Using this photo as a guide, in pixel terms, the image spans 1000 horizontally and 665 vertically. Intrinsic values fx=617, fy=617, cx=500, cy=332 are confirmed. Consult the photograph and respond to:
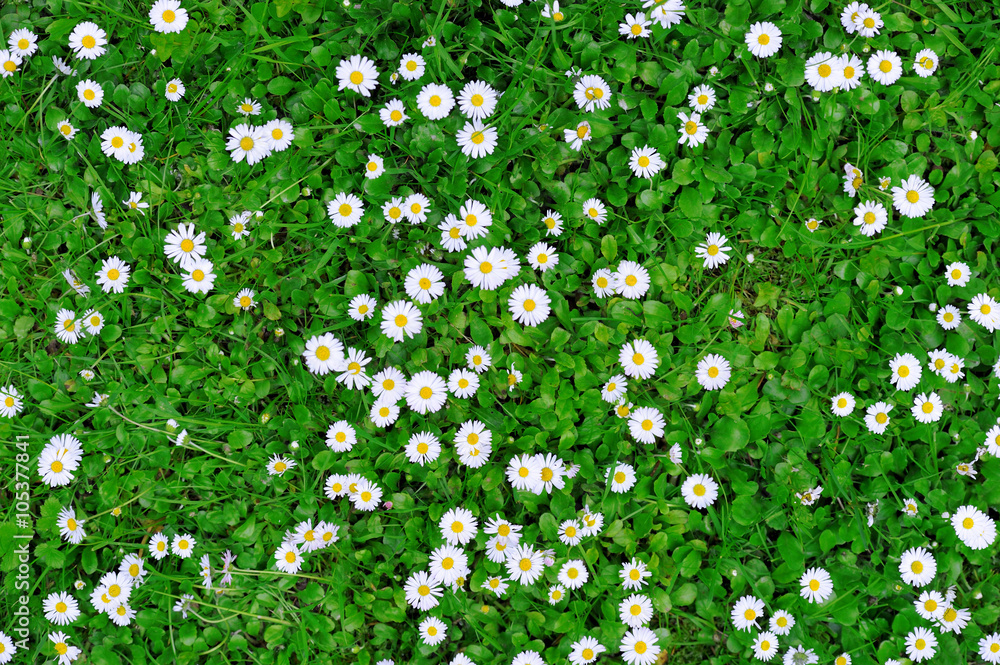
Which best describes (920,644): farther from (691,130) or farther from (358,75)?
(358,75)

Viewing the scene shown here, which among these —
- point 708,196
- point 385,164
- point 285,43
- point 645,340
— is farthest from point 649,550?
point 285,43

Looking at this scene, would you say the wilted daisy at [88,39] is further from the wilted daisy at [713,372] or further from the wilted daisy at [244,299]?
the wilted daisy at [713,372]

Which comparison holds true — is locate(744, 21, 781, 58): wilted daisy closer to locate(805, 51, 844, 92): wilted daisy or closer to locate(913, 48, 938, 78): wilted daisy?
locate(805, 51, 844, 92): wilted daisy

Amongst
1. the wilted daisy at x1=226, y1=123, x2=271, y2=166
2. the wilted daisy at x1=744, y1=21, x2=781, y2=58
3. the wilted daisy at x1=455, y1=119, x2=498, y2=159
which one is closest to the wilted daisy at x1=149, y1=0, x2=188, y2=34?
the wilted daisy at x1=226, y1=123, x2=271, y2=166

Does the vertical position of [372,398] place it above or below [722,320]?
below

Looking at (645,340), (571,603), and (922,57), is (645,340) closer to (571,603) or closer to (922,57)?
(571,603)

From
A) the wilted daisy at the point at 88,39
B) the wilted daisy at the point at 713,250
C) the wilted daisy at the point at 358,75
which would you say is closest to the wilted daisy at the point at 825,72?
the wilted daisy at the point at 713,250

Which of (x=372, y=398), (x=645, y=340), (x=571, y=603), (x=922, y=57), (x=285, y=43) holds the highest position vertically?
(x=922, y=57)
